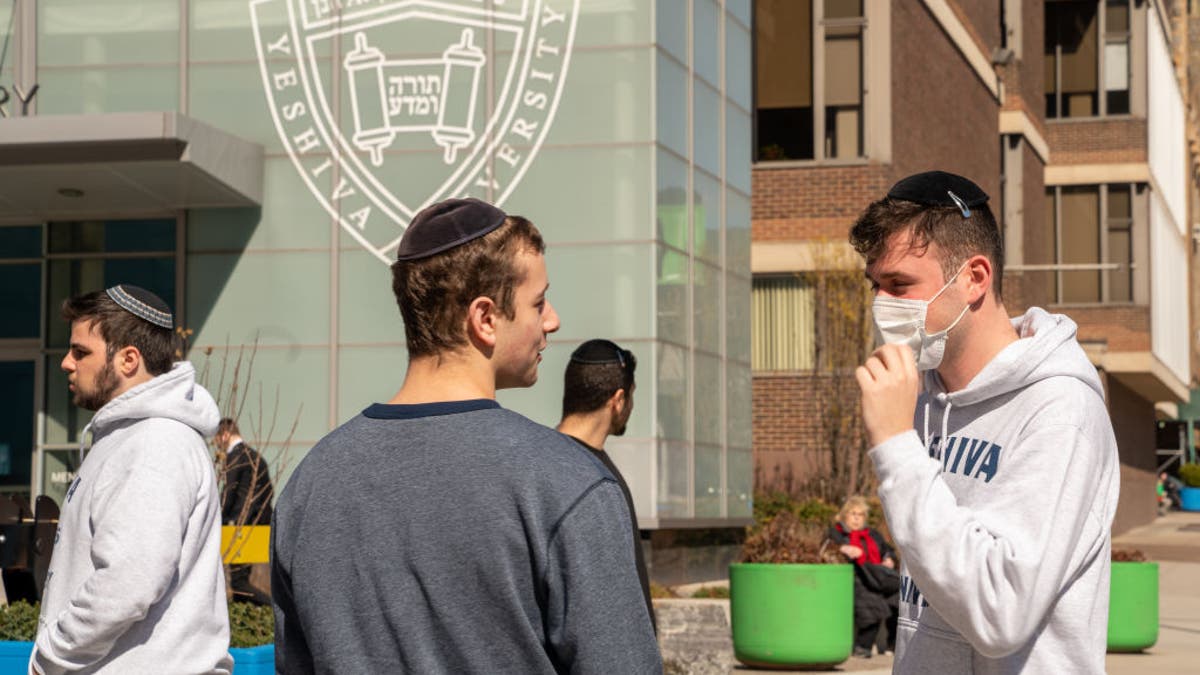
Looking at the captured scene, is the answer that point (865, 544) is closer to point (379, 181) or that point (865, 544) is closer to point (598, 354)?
point (379, 181)

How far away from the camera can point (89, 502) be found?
5.01 m

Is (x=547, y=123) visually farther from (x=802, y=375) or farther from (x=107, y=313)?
(x=107, y=313)

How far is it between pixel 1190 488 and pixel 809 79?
43.0 meters

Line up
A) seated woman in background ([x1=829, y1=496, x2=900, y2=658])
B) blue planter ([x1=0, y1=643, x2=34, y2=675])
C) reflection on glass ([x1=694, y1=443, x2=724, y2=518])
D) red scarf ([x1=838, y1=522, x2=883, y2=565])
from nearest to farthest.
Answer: blue planter ([x1=0, y1=643, x2=34, y2=675]), seated woman in background ([x1=829, y1=496, x2=900, y2=658]), red scarf ([x1=838, y1=522, x2=883, y2=565]), reflection on glass ([x1=694, y1=443, x2=724, y2=518])

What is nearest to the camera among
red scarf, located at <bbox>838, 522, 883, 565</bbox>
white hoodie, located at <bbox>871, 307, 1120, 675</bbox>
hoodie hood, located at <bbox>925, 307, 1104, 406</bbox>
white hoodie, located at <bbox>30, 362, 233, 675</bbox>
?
white hoodie, located at <bbox>871, 307, 1120, 675</bbox>

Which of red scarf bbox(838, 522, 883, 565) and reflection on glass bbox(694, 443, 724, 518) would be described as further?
reflection on glass bbox(694, 443, 724, 518)

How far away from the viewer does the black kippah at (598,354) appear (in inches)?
256

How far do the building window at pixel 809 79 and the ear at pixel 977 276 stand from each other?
26019mm

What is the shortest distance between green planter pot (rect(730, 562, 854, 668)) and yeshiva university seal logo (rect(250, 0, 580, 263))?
249 inches

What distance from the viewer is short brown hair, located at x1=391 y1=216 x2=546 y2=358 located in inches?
126

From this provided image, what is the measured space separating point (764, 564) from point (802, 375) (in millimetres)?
14209

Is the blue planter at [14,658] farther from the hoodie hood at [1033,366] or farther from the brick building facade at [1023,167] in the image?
the brick building facade at [1023,167]

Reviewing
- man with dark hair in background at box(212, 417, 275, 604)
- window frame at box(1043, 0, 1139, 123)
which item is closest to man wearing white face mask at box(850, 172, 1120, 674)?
man with dark hair in background at box(212, 417, 275, 604)

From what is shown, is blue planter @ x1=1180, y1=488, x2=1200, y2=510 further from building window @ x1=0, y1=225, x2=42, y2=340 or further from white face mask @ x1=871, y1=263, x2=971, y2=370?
white face mask @ x1=871, y1=263, x2=971, y2=370
